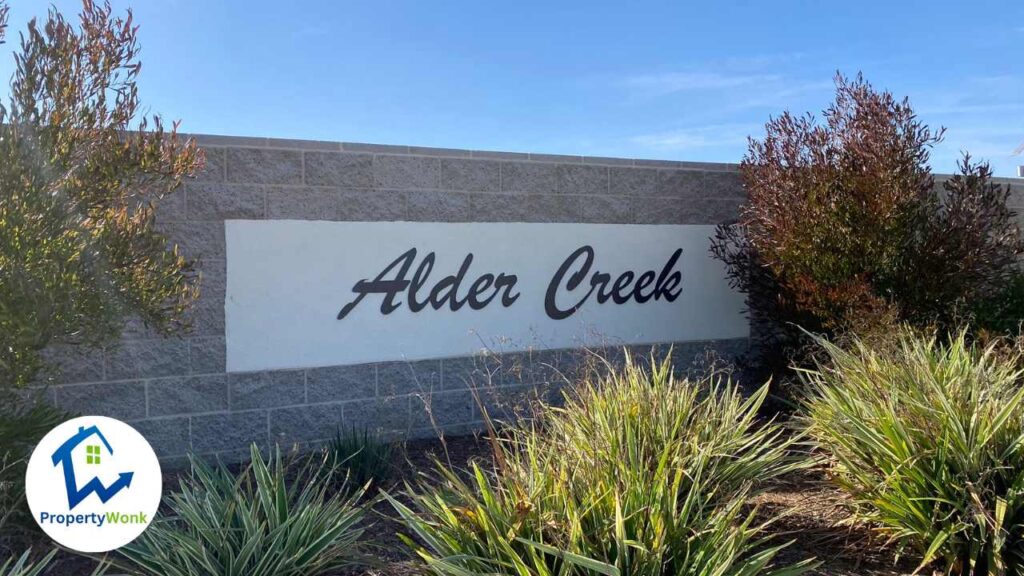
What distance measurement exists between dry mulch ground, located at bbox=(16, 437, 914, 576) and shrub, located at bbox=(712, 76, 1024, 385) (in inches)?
105

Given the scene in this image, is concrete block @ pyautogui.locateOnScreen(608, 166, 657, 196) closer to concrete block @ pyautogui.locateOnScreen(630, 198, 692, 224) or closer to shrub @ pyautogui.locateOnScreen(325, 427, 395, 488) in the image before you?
concrete block @ pyautogui.locateOnScreen(630, 198, 692, 224)

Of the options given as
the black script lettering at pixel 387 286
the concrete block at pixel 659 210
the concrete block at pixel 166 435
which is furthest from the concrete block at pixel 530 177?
the concrete block at pixel 166 435

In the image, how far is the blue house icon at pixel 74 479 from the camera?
4.64m

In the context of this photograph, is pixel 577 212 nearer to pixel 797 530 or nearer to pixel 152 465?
pixel 797 530

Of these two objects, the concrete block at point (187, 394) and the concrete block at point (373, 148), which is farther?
the concrete block at point (373, 148)

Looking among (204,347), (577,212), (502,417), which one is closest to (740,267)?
(577,212)

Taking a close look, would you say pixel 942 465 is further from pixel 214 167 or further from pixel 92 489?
pixel 214 167

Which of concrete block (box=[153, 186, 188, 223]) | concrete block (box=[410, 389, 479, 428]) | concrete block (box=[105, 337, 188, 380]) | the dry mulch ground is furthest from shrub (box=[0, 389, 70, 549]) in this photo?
concrete block (box=[410, 389, 479, 428])

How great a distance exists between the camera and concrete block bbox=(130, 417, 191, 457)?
7431mm

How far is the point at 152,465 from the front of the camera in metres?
4.71

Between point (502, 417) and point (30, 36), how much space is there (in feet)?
17.9

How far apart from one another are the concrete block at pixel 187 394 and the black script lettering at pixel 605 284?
3.31m

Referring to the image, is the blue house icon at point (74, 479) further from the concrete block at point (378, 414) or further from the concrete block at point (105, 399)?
the concrete block at point (378, 414)

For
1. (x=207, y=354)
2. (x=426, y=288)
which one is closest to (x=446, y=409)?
(x=426, y=288)
